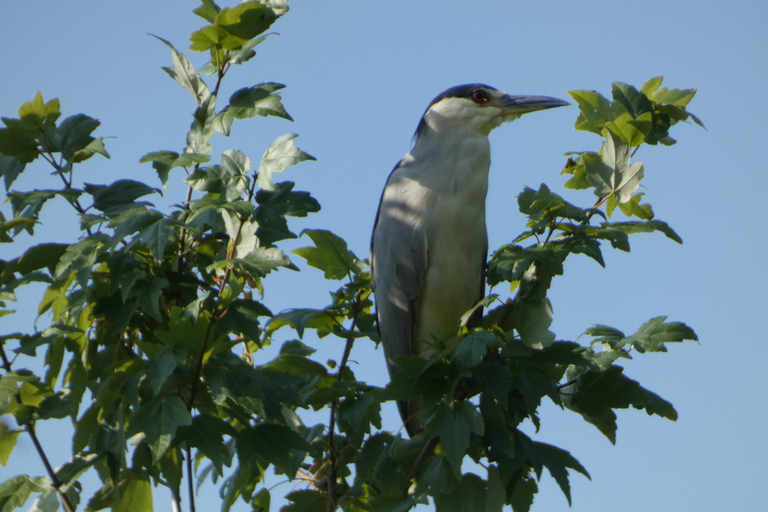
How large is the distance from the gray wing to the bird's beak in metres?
0.79

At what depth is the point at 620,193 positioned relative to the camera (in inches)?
100.0

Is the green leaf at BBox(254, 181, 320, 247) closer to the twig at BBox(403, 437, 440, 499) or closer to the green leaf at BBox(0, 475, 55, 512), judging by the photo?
the twig at BBox(403, 437, 440, 499)

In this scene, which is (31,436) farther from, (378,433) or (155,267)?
(378,433)

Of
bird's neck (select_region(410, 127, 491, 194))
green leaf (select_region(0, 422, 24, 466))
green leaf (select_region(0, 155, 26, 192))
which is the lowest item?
green leaf (select_region(0, 422, 24, 466))

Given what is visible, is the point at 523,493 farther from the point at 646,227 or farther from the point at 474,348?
the point at 646,227

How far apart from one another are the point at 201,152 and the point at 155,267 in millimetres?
406

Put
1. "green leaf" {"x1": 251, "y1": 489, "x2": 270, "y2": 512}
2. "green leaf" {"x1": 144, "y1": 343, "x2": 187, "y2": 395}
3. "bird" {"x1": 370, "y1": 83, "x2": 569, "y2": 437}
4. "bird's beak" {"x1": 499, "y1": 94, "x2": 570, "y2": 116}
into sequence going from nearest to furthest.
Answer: "green leaf" {"x1": 144, "y1": 343, "x2": 187, "y2": 395} < "green leaf" {"x1": 251, "y1": 489, "x2": 270, "y2": 512} < "bird" {"x1": 370, "y1": 83, "x2": 569, "y2": 437} < "bird's beak" {"x1": 499, "y1": 94, "x2": 570, "y2": 116}

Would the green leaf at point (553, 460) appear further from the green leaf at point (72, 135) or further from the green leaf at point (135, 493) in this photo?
the green leaf at point (72, 135)

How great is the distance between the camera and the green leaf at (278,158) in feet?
7.72

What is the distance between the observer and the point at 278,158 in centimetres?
238

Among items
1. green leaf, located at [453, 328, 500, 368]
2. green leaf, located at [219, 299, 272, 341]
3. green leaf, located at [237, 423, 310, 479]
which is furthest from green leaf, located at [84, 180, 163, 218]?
green leaf, located at [453, 328, 500, 368]

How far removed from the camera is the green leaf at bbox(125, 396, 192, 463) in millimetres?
2031

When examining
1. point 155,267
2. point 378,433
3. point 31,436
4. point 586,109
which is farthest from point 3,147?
point 586,109

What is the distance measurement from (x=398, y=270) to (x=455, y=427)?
1.86 m
